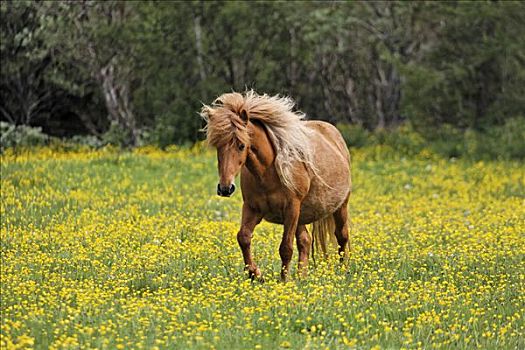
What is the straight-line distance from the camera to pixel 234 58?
95.2 ft

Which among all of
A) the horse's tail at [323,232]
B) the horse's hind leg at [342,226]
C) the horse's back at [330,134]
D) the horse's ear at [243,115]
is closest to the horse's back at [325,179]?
the horse's back at [330,134]

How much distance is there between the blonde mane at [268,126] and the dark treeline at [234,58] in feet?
56.6

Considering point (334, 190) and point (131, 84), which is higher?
point (334, 190)

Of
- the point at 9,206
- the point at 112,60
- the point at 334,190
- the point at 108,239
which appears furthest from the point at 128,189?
the point at 112,60

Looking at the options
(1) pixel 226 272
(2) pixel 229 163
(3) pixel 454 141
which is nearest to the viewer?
(2) pixel 229 163

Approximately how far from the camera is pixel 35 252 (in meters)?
12.0

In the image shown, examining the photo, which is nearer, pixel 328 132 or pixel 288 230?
pixel 288 230

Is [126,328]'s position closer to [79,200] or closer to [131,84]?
[79,200]

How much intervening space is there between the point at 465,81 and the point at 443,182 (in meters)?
6.84

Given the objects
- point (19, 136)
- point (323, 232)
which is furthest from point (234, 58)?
point (323, 232)

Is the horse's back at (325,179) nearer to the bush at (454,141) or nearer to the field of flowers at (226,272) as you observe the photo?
the field of flowers at (226,272)

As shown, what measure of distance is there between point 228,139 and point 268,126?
85 centimetres

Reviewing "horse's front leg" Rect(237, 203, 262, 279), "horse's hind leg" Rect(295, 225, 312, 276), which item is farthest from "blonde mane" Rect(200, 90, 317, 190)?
"horse's hind leg" Rect(295, 225, 312, 276)

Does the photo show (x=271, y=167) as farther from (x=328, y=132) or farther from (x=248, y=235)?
(x=328, y=132)
